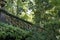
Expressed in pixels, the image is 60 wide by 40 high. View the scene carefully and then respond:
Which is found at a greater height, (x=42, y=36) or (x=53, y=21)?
(x=53, y=21)

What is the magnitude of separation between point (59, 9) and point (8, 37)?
2.75m

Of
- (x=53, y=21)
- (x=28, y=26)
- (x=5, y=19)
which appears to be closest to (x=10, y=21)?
(x=5, y=19)

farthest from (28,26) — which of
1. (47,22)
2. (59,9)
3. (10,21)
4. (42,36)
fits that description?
(59,9)

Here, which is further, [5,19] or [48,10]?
[5,19]

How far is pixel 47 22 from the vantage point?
424cm

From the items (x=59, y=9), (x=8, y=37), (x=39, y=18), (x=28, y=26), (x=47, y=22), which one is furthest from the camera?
(x=28, y=26)

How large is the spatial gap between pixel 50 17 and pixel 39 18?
330 millimetres

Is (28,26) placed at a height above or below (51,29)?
below

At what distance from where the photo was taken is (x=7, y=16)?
705 cm

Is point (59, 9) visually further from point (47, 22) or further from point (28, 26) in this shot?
point (28, 26)

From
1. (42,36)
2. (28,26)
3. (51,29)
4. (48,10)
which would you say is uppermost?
(48,10)

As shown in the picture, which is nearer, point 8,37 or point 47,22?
point 47,22

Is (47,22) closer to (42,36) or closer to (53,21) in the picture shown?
(53,21)

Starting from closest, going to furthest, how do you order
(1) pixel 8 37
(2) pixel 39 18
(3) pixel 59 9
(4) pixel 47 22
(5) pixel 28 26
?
(3) pixel 59 9 < (4) pixel 47 22 < (2) pixel 39 18 < (1) pixel 8 37 < (5) pixel 28 26
